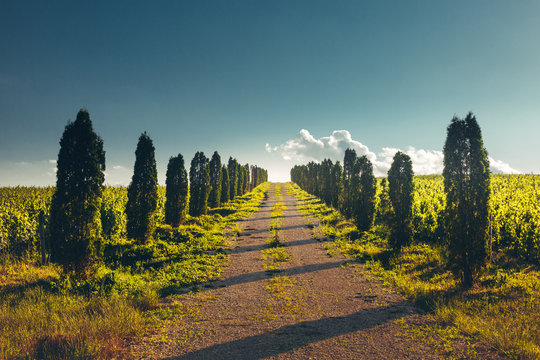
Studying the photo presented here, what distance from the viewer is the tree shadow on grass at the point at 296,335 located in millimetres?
5164

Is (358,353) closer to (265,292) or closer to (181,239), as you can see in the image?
(265,292)

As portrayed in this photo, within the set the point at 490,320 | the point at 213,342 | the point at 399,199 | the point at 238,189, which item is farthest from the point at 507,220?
the point at 238,189

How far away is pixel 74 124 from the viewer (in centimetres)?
957

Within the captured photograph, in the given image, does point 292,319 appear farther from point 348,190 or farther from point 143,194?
point 348,190

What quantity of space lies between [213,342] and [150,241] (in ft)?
33.4

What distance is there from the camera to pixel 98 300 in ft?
23.1

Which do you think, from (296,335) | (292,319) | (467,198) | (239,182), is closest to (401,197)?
(467,198)

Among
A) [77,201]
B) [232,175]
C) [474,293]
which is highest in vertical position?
[232,175]

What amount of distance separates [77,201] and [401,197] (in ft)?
48.7

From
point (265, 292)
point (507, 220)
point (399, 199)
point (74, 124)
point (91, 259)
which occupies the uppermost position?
point (74, 124)

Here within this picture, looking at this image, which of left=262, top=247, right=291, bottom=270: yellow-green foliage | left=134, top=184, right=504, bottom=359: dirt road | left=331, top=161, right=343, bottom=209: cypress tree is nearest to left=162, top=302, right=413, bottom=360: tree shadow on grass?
left=134, top=184, right=504, bottom=359: dirt road

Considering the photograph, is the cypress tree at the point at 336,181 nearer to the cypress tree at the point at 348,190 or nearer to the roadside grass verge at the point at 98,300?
the cypress tree at the point at 348,190

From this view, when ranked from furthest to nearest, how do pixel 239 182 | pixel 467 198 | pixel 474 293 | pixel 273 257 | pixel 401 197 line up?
pixel 239 182
pixel 401 197
pixel 273 257
pixel 467 198
pixel 474 293

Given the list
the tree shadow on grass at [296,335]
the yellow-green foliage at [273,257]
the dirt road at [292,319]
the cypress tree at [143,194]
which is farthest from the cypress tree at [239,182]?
the tree shadow on grass at [296,335]
